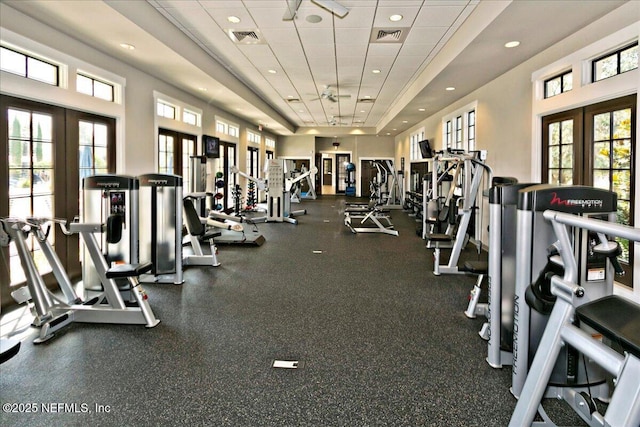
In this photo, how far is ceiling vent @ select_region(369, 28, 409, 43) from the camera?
5184 millimetres

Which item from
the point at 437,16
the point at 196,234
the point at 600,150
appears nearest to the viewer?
the point at 600,150

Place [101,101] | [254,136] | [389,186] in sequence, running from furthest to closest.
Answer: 1. [389,186]
2. [254,136]
3. [101,101]

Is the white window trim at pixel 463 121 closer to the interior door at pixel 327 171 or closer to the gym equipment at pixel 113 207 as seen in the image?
the gym equipment at pixel 113 207

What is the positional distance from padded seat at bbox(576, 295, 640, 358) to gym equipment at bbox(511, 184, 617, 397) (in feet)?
1.36

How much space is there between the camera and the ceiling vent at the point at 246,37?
5324mm

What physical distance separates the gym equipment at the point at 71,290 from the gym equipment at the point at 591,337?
2.89 metres

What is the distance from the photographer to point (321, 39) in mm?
5586

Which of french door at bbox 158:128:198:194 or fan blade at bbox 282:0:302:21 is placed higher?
fan blade at bbox 282:0:302:21

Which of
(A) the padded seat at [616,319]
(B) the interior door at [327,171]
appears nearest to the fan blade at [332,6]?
(A) the padded seat at [616,319]

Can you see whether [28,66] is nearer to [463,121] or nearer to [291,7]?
[291,7]

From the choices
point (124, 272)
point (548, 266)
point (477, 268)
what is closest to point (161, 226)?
point (124, 272)

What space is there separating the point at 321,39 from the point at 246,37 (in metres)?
1.04

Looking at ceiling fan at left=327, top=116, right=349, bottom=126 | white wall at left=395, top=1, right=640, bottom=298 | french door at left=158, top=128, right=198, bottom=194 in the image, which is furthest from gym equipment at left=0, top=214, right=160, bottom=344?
ceiling fan at left=327, top=116, right=349, bottom=126

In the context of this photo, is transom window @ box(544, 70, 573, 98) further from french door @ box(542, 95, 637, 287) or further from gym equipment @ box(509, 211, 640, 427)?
gym equipment @ box(509, 211, 640, 427)
